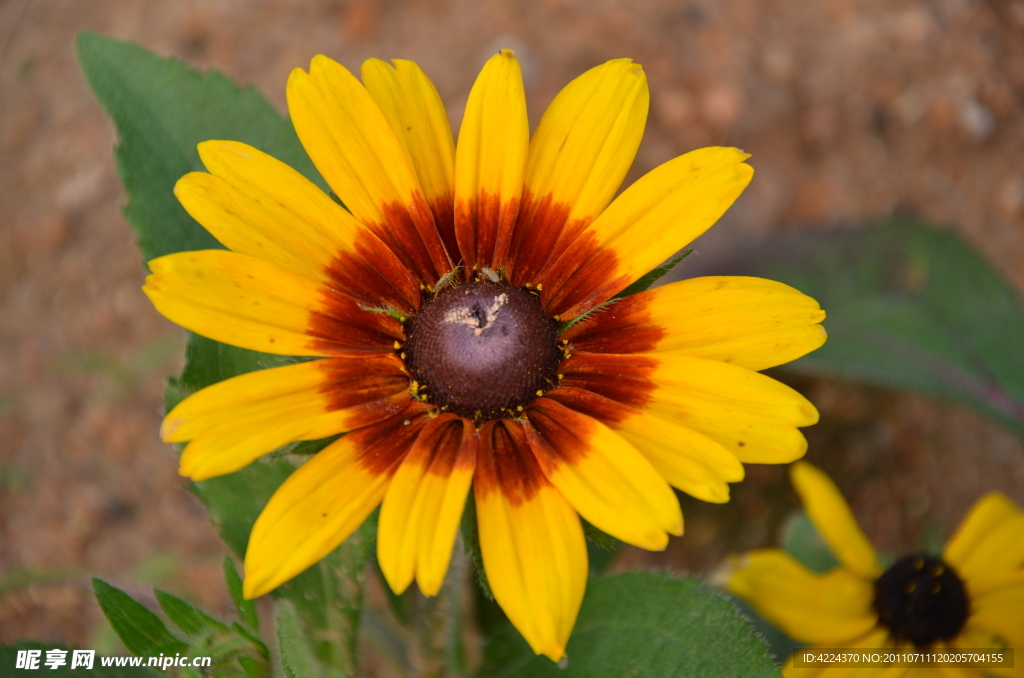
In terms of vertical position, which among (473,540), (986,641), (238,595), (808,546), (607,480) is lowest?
(808,546)

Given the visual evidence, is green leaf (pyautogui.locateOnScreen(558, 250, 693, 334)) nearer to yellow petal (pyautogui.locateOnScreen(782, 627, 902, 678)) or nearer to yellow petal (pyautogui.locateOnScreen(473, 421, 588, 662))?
yellow petal (pyautogui.locateOnScreen(473, 421, 588, 662))

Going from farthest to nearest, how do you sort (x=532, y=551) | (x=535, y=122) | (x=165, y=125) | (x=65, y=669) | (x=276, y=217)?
(x=535, y=122) < (x=165, y=125) < (x=65, y=669) < (x=276, y=217) < (x=532, y=551)

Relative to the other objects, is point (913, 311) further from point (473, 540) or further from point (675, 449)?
point (473, 540)

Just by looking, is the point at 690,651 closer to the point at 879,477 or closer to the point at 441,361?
the point at 441,361

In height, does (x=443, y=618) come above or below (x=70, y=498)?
above

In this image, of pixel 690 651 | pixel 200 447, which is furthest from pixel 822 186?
pixel 200 447

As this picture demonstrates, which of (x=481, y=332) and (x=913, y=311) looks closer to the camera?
(x=481, y=332)

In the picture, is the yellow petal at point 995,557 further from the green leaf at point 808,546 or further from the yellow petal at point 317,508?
the yellow petal at point 317,508

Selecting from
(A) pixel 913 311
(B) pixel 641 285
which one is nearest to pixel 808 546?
(A) pixel 913 311
